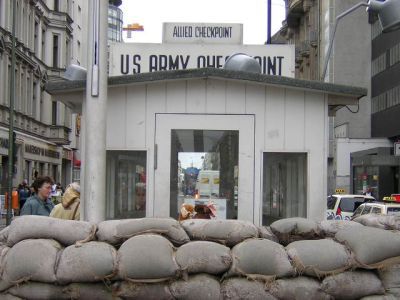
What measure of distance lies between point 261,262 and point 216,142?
2.68m

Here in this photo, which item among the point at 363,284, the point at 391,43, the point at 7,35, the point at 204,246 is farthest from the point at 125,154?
the point at 391,43

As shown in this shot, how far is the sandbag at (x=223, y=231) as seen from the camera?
481 centimetres

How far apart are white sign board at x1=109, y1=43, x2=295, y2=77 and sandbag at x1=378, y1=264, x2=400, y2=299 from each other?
386 cm

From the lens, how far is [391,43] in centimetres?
4462

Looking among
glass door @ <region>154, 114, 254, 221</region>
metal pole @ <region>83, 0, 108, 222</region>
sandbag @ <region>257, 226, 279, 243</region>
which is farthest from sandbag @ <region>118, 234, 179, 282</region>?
glass door @ <region>154, 114, 254, 221</region>

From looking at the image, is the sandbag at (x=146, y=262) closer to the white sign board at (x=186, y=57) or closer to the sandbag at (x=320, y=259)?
the sandbag at (x=320, y=259)

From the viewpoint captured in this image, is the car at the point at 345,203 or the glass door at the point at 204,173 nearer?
the glass door at the point at 204,173

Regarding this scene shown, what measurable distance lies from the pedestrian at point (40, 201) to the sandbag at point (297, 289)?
363 centimetres

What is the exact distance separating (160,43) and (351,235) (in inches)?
161

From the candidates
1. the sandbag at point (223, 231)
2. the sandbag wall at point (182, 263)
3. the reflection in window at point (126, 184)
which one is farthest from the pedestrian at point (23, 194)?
the sandbag at point (223, 231)

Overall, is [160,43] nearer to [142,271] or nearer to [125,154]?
[125,154]

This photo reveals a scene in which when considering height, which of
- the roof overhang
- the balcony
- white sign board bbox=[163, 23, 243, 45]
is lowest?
the roof overhang

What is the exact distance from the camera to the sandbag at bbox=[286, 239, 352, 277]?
4629 millimetres

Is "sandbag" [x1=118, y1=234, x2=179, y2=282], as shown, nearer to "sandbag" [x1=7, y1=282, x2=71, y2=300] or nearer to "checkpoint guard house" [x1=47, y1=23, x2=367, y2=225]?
"sandbag" [x1=7, y1=282, x2=71, y2=300]
